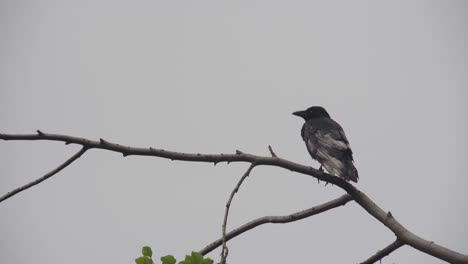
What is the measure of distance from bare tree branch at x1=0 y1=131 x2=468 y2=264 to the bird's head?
18.5ft

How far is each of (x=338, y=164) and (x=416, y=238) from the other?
116 inches

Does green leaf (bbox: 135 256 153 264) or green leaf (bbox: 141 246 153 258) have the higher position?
green leaf (bbox: 141 246 153 258)

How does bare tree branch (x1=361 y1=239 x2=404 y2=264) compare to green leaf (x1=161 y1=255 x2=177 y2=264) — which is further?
bare tree branch (x1=361 y1=239 x2=404 y2=264)

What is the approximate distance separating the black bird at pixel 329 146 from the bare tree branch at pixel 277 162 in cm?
197

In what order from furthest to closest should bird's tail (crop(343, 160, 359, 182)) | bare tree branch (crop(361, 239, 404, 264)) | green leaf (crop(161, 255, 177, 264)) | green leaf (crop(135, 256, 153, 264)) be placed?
bird's tail (crop(343, 160, 359, 182)) < bare tree branch (crop(361, 239, 404, 264)) < green leaf (crop(135, 256, 153, 264)) < green leaf (crop(161, 255, 177, 264))

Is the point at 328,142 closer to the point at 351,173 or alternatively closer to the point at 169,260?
the point at 351,173

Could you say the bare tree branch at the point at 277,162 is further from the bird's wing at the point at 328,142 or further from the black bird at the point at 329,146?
the bird's wing at the point at 328,142

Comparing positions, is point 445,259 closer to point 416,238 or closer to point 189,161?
point 416,238

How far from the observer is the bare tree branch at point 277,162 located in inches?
154

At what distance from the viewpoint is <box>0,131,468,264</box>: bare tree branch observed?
12.8 feet

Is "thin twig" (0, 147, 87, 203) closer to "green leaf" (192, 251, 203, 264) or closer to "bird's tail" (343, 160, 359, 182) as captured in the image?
"green leaf" (192, 251, 203, 264)

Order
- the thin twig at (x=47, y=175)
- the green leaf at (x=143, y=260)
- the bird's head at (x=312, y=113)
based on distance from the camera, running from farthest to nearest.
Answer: the bird's head at (x=312, y=113) → the green leaf at (x=143, y=260) → the thin twig at (x=47, y=175)

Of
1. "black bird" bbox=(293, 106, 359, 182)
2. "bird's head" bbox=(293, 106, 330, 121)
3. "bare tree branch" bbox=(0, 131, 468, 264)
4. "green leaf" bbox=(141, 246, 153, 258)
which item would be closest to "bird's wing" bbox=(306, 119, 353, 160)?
"black bird" bbox=(293, 106, 359, 182)

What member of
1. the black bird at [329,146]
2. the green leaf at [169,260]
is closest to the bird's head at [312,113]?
the black bird at [329,146]
